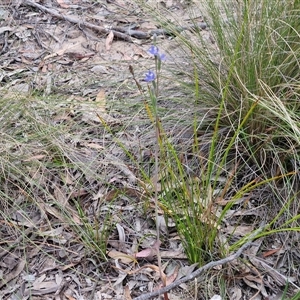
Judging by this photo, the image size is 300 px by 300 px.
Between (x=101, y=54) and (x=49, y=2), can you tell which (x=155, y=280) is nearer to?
(x=101, y=54)

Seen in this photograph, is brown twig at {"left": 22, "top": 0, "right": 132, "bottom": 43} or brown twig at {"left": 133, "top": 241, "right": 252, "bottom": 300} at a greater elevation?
brown twig at {"left": 22, "top": 0, "right": 132, "bottom": 43}

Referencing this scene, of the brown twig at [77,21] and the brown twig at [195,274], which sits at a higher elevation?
the brown twig at [77,21]

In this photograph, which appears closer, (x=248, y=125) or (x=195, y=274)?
(x=195, y=274)

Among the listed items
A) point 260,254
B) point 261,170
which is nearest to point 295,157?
point 261,170

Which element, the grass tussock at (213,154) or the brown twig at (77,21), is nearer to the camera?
the grass tussock at (213,154)

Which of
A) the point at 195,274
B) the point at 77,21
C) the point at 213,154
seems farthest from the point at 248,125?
the point at 77,21

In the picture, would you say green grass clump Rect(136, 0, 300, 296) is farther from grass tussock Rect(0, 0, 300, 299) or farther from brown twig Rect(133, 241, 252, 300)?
brown twig Rect(133, 241, 252, 300)

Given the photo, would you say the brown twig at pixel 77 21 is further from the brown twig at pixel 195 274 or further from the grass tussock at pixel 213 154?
the brown twig at pixel 195 274

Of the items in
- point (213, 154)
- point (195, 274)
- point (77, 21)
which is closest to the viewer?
point (195, 274)

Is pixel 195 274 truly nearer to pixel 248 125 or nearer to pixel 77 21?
pixel 248 125

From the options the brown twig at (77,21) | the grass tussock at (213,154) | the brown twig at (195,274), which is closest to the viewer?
the brown twig at (195,274)

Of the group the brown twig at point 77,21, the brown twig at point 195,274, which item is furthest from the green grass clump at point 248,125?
the brown twig at point 77,21

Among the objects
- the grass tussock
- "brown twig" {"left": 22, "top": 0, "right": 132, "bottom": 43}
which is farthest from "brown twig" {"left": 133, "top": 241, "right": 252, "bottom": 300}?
"brown twig" {"left": 22, "top": 0, "right": 132, "bottom": 43}

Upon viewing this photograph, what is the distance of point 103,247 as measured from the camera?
6.73ft
